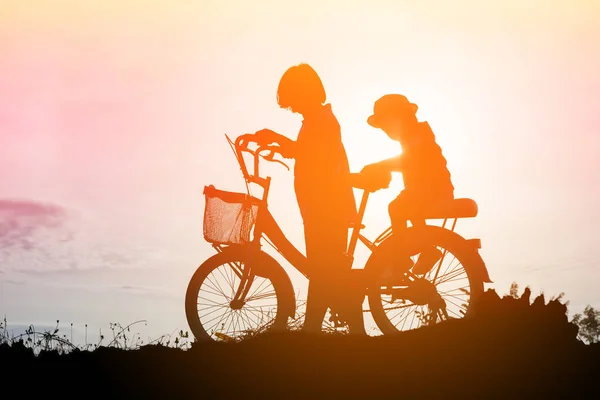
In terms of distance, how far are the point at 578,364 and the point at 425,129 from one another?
2.50m

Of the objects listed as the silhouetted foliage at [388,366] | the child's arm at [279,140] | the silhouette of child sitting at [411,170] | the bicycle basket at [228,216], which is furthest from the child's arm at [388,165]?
the silhouetted foliage at [388,366]

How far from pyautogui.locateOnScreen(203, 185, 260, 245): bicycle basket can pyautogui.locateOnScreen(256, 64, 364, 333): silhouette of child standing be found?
54 cm

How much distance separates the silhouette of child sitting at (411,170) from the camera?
735 cm

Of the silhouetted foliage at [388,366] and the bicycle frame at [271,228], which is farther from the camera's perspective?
the bicycle frame at [271,228]

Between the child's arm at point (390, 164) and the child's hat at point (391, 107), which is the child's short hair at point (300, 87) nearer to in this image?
the child's hat at point (391, 107)

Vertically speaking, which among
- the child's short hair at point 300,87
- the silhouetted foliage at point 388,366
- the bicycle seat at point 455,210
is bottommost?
the silhouetted foliage at point 388,366

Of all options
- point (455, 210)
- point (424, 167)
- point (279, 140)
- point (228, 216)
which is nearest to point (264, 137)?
point (279, 140)

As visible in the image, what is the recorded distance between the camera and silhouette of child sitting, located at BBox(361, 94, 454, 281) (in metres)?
7.35

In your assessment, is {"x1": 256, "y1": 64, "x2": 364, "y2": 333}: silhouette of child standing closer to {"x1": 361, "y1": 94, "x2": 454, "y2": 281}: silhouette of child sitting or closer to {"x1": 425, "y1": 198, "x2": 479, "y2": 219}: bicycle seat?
{"x1": 361, "y1": 94, "x2": 454, "y2": 281}: silhouette of child sitting

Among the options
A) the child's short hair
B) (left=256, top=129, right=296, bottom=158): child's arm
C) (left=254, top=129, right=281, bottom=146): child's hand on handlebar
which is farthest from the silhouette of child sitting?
(left=254, top=129, right=281, bottom=146): child's hand on handlebar

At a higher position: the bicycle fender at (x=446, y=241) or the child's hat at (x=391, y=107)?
the child's hat at (x=391, y=107)

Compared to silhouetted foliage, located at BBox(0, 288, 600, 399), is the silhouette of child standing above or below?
above

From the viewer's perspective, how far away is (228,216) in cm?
808

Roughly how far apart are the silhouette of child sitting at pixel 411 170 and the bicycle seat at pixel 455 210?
53 millimetres
